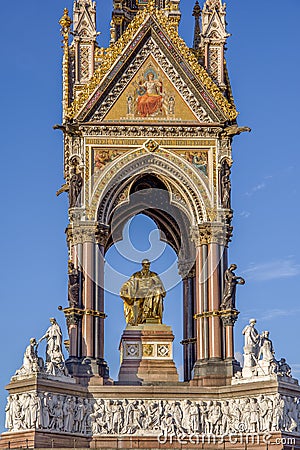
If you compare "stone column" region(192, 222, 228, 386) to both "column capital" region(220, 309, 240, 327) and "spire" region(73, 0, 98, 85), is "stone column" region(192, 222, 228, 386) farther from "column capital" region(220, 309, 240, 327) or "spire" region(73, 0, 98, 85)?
"spire" region(73, 0, 98, 85)

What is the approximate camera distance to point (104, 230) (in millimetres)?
46500

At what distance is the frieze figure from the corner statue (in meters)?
2.89

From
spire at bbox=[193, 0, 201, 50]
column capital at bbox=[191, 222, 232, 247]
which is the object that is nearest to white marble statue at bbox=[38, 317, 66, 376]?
column capital at bbox=[191, 222, 232, 247]

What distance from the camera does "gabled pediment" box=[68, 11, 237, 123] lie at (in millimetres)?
47125

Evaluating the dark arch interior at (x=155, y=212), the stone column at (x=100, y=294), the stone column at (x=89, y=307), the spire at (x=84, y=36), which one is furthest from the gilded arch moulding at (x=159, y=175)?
the spire at (x=84, y=36)

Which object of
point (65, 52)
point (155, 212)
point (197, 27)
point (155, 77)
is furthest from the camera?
point (197, 27)

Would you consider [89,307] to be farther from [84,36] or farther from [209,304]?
[84,36]

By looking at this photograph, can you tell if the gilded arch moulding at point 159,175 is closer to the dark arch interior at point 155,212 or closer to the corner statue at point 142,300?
the dark arch interior at point 155,212

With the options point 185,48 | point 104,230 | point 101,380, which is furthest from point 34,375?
point 185,48

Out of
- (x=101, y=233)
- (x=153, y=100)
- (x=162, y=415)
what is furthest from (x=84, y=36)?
(x=162, y=415)

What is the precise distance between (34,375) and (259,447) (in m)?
6.85

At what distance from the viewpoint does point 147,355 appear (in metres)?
46.7

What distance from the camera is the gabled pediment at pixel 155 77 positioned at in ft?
155

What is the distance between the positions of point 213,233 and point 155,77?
5.40m
